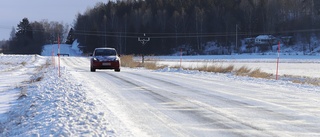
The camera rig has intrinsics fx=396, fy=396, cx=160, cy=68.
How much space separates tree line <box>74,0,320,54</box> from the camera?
318 feet

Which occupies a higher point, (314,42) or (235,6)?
(235,6)

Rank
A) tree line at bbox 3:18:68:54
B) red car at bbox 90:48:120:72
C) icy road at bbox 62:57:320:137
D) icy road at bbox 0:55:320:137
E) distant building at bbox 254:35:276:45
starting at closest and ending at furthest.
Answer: icy road at bbox 0:55:320:137 < icy road at bbox 62:57:320:137 < red car at bbox 90:48:120:72 < distant building at bbox 254:35:276:45 < tree line at bbox 3:18:68:54

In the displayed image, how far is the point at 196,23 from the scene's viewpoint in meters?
106

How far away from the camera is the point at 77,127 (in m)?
6.75

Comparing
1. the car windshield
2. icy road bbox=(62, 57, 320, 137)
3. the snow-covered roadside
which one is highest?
the car windshield

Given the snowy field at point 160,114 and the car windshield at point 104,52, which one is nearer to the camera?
the snowy field at point 160,114

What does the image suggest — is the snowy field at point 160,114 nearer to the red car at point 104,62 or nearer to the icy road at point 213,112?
the icy road at point 213,112

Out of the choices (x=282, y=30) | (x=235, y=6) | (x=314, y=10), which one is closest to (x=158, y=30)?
(x=235, y=6)

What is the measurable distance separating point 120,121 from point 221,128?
1.93 m

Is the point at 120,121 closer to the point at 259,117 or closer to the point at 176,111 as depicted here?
the point at 176,111

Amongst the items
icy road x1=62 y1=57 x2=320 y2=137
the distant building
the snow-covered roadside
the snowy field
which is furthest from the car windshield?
the distant building

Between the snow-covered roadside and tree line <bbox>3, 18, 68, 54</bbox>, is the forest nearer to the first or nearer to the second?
tree line <bbox>3, 18, 68, 54</bbox>

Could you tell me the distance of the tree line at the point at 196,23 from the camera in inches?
3812

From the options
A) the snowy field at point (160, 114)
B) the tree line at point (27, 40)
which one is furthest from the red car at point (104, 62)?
the tree line at point (27, 40)
